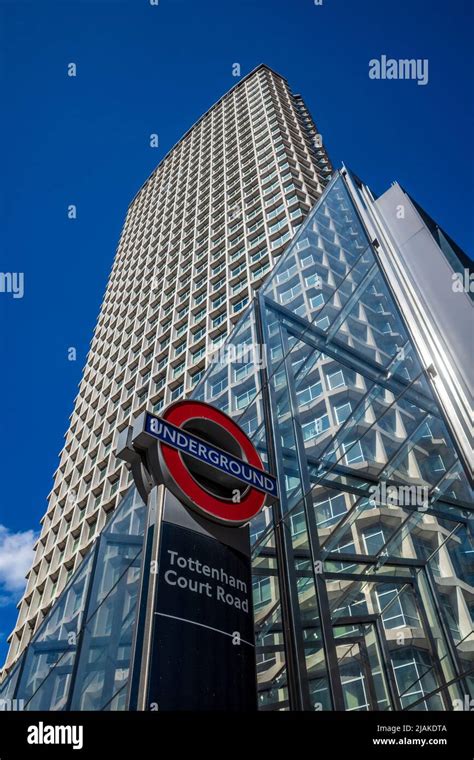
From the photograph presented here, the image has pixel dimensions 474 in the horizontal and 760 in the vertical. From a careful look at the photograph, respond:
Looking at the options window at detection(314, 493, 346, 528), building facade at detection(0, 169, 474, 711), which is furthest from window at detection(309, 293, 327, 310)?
window at detection(314, 493, 346, 528)

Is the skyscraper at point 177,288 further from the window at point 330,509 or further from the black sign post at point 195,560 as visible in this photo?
the black sign post at point 195,560

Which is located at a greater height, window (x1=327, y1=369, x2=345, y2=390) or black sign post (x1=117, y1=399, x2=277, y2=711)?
window (x1=327, y1=369, x2=345, y2=390)

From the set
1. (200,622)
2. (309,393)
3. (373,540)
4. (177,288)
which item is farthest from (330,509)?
(177,288)

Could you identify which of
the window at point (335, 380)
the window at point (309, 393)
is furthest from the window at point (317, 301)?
the window at point (309, 393)

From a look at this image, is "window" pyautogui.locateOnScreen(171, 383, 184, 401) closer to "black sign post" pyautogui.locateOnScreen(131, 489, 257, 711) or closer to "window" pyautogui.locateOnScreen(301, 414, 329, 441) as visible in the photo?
"window" pyautogui.locateOnScreen(301, 414, 329, 441)

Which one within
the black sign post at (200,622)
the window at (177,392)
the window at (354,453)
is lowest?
the black sign post at (200,622)

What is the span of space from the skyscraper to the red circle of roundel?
2767cm

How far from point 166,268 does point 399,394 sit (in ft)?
153

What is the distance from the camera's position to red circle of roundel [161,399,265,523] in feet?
22.0

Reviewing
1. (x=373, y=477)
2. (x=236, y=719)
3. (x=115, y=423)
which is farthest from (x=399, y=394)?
(x=115, y=423)

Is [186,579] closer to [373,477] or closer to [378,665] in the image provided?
[378,665]

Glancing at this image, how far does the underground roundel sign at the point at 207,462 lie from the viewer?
21.8 ft

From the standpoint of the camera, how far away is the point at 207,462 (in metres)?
7.05

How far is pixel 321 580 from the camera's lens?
7.99m
